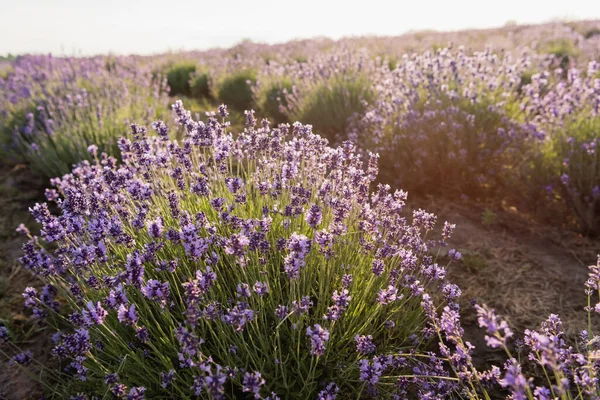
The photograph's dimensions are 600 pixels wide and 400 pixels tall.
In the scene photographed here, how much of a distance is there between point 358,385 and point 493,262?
6.61ft

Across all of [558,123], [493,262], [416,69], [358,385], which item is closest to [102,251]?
[358,385]

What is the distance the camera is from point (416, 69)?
5.91 meters

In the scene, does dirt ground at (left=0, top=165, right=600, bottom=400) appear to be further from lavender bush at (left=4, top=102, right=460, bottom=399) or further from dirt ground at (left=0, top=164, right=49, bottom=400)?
lavender bush at (left=4, top=102, right=460, bottom=399)

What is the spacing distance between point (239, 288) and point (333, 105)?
492 centimetres

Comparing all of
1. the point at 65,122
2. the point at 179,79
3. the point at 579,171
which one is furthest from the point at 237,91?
the point at 579,171

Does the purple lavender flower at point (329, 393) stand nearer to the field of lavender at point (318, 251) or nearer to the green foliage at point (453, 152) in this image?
the field of lavender at point (318, 251)

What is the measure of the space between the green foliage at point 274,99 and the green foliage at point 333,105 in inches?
46.5

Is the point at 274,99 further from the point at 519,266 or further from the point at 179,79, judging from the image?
the point at 179,79

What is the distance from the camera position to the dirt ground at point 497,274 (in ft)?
9.66

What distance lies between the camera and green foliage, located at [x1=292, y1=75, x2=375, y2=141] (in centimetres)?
626

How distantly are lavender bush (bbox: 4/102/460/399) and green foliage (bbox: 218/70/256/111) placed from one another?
7184mm

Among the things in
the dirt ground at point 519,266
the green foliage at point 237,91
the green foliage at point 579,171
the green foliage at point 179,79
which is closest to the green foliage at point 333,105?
the dirt ground at point 519,266

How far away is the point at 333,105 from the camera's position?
20.9ft

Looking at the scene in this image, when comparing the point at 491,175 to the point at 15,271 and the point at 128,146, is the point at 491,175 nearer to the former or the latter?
Answer: the point at 128,146
